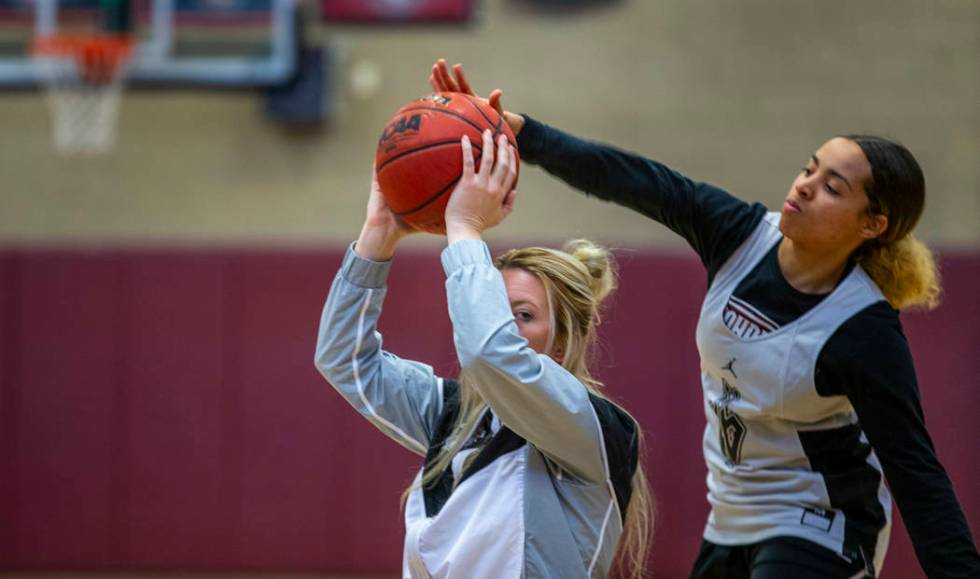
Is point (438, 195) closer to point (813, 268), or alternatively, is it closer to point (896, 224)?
point (813, 268)

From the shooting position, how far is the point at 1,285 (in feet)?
22.2

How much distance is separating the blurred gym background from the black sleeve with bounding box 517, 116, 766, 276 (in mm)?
3646

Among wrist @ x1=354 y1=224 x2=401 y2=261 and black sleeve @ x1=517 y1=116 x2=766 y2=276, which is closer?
wrist @ x1=354 y1=224 x2=401 y2=261

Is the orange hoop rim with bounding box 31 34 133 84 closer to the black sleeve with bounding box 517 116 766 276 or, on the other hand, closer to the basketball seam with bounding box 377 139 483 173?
the black sleeve with bounding box 517 116 766 276

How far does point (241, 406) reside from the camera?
22.0ft

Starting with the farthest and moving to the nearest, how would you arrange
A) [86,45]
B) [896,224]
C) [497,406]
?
1. [86,45]
2. [896,224]
3. [497,406]

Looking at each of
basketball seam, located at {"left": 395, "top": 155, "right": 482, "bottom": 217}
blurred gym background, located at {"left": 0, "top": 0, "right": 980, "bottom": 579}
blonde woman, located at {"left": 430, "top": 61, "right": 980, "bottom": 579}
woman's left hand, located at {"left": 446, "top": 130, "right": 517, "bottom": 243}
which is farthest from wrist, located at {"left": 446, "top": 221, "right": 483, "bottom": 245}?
blurred gym background, located at {"left": 0, "top": 0, "right": 980, "bottom": 579}

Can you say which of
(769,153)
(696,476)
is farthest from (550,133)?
(769,153)

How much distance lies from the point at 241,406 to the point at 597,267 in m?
4.53

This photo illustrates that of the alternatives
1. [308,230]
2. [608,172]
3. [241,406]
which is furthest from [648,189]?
[308,230]

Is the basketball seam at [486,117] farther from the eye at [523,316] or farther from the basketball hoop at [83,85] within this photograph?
the basketball hoop at [83,85]

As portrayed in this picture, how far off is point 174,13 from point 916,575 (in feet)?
18.0

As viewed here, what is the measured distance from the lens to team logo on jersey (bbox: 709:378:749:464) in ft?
9.52

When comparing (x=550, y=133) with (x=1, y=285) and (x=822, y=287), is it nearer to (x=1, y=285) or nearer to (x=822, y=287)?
(x=822, y=287)
